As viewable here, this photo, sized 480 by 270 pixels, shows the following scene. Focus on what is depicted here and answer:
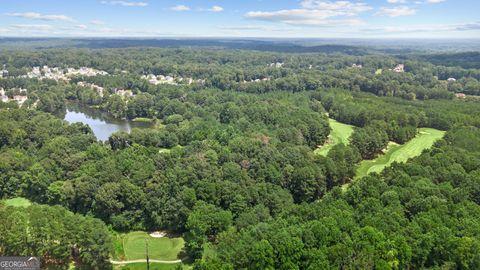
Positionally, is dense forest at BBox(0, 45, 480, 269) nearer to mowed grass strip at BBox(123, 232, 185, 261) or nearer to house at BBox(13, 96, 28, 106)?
mowed grass strip at BBox(123, 232, 185, 261)

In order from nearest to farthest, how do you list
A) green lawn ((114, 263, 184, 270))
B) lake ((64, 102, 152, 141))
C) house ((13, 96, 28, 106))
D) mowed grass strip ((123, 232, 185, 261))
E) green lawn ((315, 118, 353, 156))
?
green lawn ((114, 263, 184, 270)) < mowed grass strip ((123, 232, 185, 261)) < green lawn ((315, 118, 353, 156)) < lake ((64, 102, 152, 141)) < house ((13, 96, 28, 106))

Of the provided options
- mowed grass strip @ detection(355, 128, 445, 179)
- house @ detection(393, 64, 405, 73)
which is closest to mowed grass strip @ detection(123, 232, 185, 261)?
mowed grass strip @ detection(355, 128, 445, 179)

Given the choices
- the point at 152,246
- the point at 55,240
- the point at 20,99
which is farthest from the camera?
the point at 20,99

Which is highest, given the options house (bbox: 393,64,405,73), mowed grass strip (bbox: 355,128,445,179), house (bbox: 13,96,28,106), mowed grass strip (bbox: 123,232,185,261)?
house (bbox: 393,64,405,73)

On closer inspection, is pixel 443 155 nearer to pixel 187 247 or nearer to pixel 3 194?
pixel 187 247

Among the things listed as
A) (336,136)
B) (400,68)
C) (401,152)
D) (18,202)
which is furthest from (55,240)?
(400,68)

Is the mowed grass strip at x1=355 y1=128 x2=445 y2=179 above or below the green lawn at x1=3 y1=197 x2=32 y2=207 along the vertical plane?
above

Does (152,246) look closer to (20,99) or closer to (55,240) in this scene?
(55,240)
